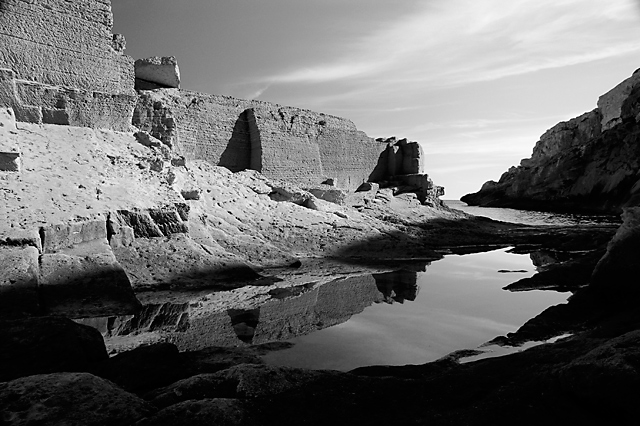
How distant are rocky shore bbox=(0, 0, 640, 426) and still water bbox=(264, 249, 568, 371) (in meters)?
0.33

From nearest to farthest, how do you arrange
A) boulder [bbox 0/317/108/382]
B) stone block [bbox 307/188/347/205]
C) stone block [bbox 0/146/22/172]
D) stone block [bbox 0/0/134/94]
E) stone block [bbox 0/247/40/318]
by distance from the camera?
1. boulder [bbox 0/317/108/382]
2. stone block [bbox 0/247/40/318]
3. stone block [bbox 0/146/22/172]
4. stone block [bbox 0/0/134/94]
5. stone block [bbox 307/188/347/205]

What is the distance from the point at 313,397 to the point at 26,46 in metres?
10.8

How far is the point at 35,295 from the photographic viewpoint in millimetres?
5547

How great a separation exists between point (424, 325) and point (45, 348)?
176 inches

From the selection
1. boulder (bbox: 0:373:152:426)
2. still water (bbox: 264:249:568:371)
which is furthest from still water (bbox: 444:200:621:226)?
boulder (bbox: 0:373:152:426)

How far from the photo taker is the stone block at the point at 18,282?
5262 mm

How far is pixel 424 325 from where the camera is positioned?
6031mm

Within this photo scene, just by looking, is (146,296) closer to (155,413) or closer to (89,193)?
(89,193)

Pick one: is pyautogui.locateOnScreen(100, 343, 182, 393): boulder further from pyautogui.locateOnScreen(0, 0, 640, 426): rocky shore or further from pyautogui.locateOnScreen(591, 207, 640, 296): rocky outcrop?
pyautogui.locateOnScreen(591, 207, 640, 296): rocky outcrop

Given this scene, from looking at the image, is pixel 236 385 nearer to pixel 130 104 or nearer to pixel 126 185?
pixel 126 185

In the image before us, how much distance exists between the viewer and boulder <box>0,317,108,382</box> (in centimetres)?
299

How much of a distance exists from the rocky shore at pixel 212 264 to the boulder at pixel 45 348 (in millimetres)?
18

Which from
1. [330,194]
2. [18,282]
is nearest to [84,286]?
[18,282]

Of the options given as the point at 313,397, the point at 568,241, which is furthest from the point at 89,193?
the point at 568,241
